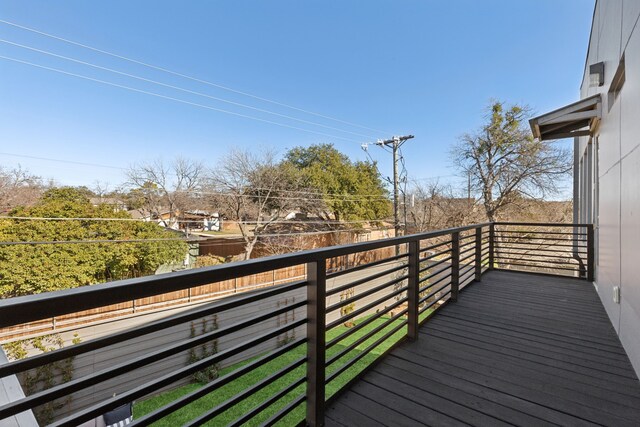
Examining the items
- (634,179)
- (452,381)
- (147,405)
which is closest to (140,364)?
→ (452,381)

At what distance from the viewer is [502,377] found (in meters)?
1.98

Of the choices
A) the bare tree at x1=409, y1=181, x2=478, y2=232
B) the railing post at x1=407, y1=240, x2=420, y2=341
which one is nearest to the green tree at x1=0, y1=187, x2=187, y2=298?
the railing post at x1=407, y1=240, x2=420, y2=341

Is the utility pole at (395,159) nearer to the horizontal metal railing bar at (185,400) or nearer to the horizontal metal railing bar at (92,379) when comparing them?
the horizontal metal railing bar at (185,400)

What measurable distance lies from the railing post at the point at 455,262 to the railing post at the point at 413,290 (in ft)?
3.37

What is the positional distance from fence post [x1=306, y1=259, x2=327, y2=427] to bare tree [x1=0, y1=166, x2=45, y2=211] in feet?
45.4

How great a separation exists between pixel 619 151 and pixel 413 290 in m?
2.17

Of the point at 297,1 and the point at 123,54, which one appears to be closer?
the point at 297,1

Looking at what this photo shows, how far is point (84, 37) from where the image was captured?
10609mm

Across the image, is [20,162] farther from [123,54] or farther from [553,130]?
[553,130]

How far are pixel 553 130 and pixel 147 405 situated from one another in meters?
9.66

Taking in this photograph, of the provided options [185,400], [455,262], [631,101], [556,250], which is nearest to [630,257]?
[631,101]

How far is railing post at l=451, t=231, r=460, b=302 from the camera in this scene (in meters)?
3.28

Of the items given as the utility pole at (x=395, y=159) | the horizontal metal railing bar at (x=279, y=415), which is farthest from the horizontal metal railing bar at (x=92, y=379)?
the utility pole at (x=395, y=159)

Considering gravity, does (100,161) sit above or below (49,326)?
above
